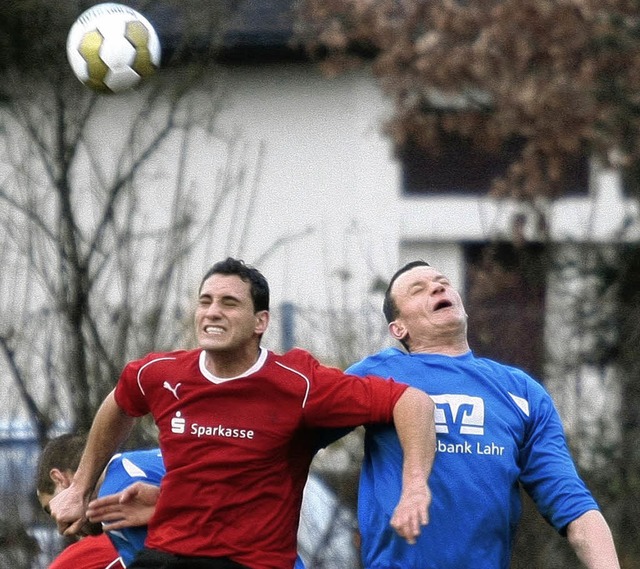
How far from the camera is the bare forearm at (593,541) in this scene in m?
5.36

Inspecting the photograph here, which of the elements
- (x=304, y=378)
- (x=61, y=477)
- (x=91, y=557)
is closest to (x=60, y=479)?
(x=61, y=477)

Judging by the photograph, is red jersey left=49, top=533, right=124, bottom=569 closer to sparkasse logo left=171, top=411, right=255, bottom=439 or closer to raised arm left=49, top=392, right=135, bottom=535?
raised arm left=49, top=392, right=135, bottom=535

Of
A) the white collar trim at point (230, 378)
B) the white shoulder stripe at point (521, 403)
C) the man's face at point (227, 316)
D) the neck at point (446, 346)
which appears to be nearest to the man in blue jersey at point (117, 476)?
the white collar trim at point (230, 378)

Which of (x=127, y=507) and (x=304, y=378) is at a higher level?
(x=304, y=378)

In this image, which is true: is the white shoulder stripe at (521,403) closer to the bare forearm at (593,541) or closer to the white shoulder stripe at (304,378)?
the bare forearm at (593,541)

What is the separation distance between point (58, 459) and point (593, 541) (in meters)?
2.10

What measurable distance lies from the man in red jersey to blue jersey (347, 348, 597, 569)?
0.21 m

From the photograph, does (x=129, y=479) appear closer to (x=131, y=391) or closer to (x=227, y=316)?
(x=131, y=391)

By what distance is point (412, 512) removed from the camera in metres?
5.14

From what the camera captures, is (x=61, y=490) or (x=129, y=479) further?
(x=61, y=490)

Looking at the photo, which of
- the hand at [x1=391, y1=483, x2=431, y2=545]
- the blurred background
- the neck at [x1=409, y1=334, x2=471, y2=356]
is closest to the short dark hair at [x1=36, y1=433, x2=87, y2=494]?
the neck at [x1=409, y1=334, x2=471, y2=356]

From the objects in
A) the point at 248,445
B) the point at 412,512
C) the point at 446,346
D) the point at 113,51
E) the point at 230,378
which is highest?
the point at 113,51

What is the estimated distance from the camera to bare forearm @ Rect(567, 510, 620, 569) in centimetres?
536

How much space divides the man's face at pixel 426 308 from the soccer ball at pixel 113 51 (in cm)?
223
